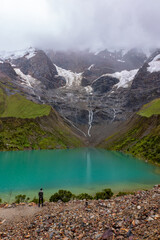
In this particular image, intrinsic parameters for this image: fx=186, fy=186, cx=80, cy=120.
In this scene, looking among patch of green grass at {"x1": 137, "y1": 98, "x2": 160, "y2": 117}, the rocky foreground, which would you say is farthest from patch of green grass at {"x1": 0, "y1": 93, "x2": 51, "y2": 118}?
the rocky foreground

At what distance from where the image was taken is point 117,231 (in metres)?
11.7

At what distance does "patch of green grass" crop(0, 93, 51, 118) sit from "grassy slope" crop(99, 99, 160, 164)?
200 feet

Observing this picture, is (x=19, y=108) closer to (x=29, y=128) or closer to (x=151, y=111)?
(x=29, y=128)

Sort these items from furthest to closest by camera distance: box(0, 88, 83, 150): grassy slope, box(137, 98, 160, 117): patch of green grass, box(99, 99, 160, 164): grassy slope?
box(137, 98, 160, 117): patch of green grass → box(0, 88, 83, 150): grassy slope → box(99, 99, 160, 164): grassy slope

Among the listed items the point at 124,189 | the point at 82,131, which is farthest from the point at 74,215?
the point at 82,131

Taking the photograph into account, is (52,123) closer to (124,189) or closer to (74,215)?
(124,189)

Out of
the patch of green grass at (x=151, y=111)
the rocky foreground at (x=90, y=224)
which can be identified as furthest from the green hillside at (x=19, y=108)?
the rocky foreground at (x=90, y=224)

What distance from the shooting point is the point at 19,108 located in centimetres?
16388

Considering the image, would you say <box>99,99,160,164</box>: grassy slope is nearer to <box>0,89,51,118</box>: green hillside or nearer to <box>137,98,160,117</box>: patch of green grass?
<box>137,98,160,117</box>: patch of green grass

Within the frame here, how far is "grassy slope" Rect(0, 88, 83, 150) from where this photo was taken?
121 metres

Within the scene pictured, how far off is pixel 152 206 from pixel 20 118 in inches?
5588

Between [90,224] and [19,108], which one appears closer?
[90,224]

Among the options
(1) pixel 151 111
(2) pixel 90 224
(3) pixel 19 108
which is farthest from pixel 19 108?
(2) pixel 90 224

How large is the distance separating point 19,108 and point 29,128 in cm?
3473
